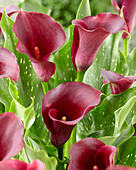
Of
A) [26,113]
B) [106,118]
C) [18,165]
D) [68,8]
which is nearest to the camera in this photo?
[18,165]

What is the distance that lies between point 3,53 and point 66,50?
0.15 m

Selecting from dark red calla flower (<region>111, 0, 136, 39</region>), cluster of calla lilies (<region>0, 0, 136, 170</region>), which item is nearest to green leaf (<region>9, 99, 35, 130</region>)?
cluster of calla lilies (<region>0, 0, 136, 170</region>)

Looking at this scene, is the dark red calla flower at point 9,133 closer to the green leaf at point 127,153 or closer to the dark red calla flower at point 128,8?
the green leaf at point 127,153

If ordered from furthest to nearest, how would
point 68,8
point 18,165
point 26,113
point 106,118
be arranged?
point 68,8, point 106,118, point 26,113, point 18,165

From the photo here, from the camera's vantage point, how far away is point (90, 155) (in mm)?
339

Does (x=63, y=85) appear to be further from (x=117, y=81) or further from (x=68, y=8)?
(x=68, y=8)

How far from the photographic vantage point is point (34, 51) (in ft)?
1.43

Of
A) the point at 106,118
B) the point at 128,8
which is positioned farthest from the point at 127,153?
the point at 128,8

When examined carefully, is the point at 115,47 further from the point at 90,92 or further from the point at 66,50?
the point at 90,92

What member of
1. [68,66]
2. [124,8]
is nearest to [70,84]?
[68,66]

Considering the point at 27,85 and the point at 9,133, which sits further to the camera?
the point at 27,85

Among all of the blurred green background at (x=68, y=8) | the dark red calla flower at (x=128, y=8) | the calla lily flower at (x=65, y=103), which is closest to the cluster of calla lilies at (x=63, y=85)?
the calla lily flower at (x=65, y=103)

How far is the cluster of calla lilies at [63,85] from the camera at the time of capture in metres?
0.32

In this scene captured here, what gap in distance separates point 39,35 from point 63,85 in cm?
10
